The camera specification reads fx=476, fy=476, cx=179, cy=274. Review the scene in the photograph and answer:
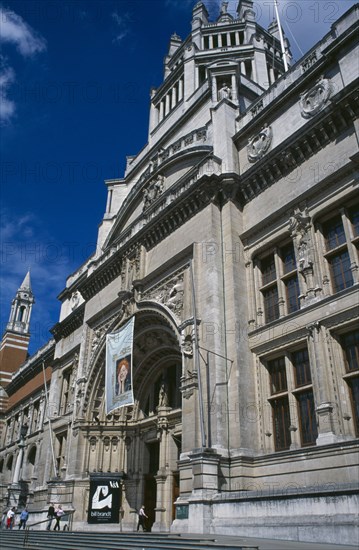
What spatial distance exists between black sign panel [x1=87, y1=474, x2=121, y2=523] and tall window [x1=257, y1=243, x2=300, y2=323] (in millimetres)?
13404

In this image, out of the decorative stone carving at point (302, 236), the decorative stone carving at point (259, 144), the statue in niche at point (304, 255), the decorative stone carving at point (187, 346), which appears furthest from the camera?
the decorative stone carving at point (259, 144)

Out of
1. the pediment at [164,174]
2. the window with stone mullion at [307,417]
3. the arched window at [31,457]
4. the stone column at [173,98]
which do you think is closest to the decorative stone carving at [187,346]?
the window with stone mullion at [307,417]

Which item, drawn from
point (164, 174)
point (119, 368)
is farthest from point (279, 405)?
point (164, 174)

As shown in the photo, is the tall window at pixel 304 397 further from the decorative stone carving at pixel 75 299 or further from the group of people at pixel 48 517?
the decorative stone carving at pixel 75 299

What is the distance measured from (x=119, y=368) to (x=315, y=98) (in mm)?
15885

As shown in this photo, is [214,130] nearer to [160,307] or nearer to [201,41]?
[160,307]

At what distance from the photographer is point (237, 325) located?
19953 mm

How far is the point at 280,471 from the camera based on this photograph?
16.6m

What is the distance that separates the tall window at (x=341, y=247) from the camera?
56.8 feet

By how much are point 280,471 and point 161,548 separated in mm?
6889

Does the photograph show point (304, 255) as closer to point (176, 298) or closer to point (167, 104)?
point (176, 298)

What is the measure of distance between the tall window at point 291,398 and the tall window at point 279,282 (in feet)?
6.66

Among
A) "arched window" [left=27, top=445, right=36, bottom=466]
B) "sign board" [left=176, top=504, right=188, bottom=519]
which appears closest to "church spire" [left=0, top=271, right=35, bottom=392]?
"arched window" [left=27, top=445, right=36, bottom=466]

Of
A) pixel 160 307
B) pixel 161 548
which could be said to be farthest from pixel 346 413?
pixel 160 307
